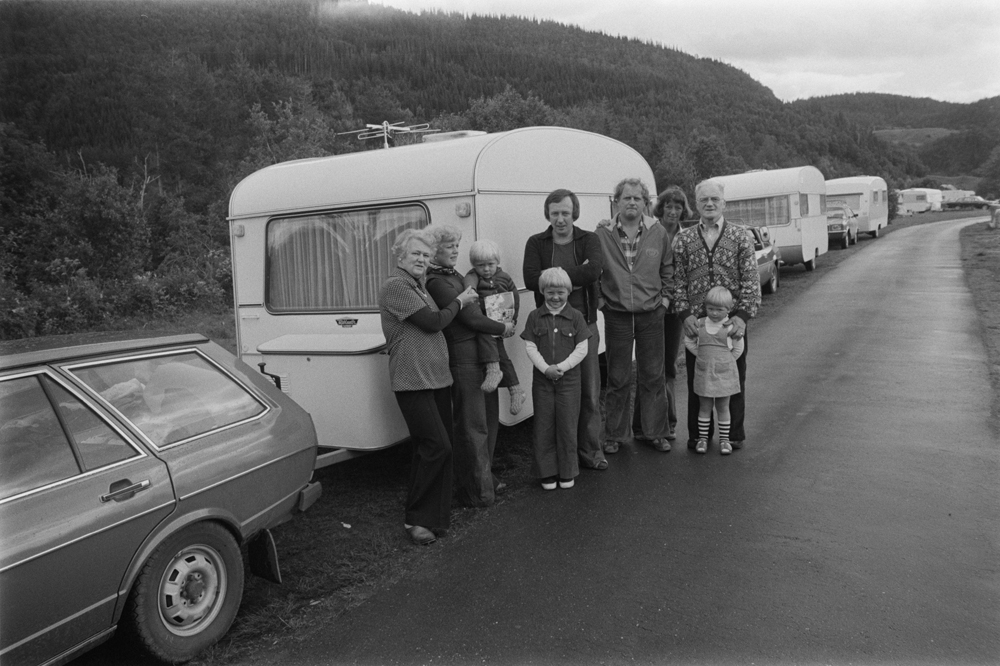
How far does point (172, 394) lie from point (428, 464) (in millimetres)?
1535

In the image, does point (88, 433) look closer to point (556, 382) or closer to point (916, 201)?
point (556, 382)

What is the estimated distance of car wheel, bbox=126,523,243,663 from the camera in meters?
3.10

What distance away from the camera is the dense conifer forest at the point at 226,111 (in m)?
21.8

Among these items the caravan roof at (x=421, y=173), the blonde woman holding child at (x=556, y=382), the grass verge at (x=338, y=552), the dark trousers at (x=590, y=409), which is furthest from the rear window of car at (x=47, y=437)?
the dark trousers at (x=590, y=409)

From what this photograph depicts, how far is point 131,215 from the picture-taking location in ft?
73.9

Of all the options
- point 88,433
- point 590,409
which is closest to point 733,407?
point 590,409

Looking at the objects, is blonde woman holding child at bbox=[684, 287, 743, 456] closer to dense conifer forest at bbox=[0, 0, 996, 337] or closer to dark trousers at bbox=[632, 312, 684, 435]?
dark trousers at bbox=[632, 312, 684, 435]

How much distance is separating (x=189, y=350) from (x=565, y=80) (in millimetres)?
85368

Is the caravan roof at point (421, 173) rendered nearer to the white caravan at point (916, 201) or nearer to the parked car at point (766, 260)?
the parked car at point (766, 260)

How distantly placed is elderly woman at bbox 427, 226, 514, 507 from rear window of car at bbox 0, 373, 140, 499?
2168mm

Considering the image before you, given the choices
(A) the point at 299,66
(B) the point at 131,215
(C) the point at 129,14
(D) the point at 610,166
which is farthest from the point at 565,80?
(D) the point at 610,166

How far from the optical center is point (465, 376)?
195 inches

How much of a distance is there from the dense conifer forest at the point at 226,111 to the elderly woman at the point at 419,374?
33.4 feet

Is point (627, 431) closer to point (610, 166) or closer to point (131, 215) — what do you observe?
point (610, 166)
